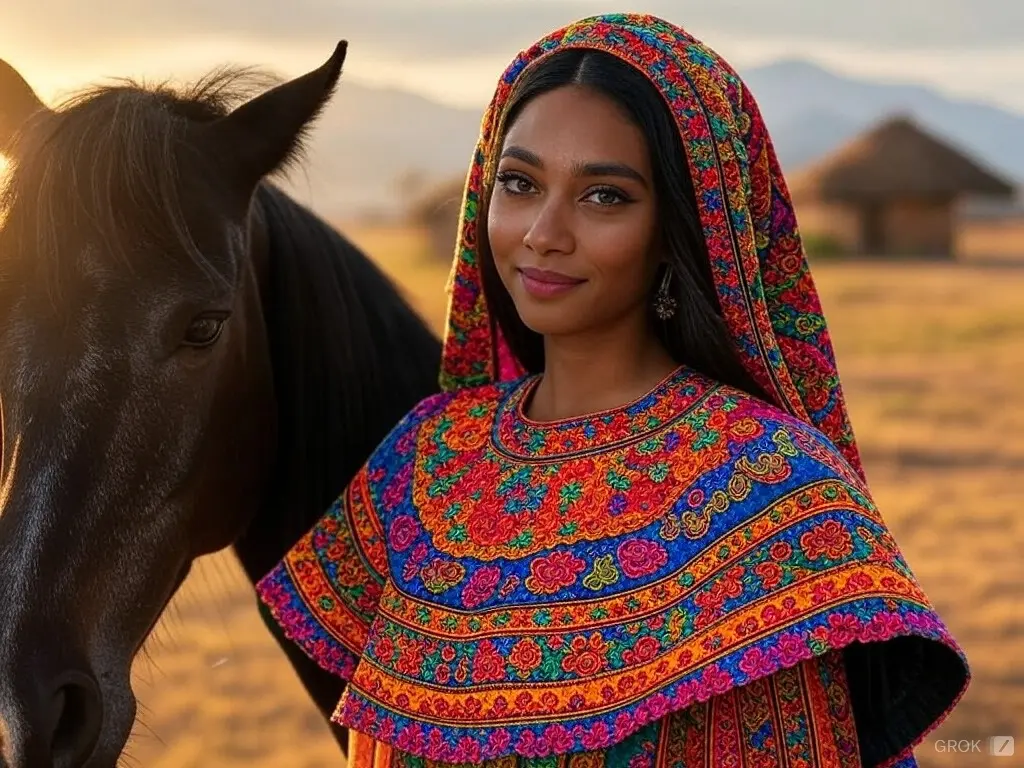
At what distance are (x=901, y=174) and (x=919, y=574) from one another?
1070 inches

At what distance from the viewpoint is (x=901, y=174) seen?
106ft

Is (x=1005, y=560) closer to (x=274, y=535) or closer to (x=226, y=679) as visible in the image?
(x=226, y=679)

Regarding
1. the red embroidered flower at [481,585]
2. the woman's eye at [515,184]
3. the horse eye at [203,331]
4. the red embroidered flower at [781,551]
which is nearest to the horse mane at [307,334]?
the horse eye at [203,331]

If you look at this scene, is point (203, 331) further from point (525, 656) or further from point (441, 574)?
point (525, 656)

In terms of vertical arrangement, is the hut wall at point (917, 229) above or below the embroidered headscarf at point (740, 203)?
below

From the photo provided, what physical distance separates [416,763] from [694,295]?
85 centimetres

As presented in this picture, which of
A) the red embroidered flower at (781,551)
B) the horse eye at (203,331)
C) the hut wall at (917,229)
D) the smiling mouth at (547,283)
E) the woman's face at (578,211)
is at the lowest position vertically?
the hut wall at (917,229)

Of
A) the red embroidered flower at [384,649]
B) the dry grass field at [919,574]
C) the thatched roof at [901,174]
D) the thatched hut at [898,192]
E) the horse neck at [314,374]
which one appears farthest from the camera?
the thatched hut at [898,192]

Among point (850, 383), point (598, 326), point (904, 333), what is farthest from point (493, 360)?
point (904, 333)

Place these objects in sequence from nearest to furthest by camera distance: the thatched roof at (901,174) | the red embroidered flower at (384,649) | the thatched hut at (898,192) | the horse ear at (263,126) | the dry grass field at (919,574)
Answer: the red embroidered flower at (384,649), the horse ear at (263,126), the dry grass field at (919,574), the thatched roof at (901,174), the thatched hut at (898,192)

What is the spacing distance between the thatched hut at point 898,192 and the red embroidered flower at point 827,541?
32311 millimetres

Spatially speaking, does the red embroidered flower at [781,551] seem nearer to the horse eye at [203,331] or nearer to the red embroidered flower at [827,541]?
the red embroidered flower at [827,541]

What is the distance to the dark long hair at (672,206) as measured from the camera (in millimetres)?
1830

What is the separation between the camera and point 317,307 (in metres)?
2.43
